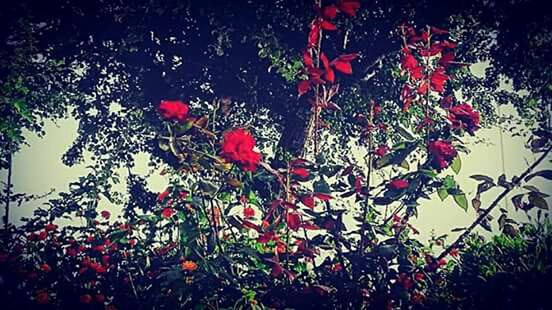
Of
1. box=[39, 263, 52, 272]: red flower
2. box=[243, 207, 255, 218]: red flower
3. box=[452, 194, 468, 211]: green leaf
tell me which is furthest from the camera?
box=[39, 263, 52, 272]: red flower

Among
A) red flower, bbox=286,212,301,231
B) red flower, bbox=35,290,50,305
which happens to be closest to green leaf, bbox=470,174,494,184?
red flower, bbox=286,212,301,231

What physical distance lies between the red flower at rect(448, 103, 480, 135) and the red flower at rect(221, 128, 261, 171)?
2.65 ft

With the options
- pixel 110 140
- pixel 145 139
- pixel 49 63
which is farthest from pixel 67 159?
pixel 49 63

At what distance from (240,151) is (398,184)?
0.64 metres

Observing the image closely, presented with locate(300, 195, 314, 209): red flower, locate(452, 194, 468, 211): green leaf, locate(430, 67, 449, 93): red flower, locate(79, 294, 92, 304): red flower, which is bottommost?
locate(79, 294, 92, 304): red flower

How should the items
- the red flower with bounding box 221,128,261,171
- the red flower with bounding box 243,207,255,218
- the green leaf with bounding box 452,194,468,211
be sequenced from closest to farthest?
the red flower with bounding box 221,128,261,171 < the green leaf with bounding box 452,194,468,211 < the red flower with bounding box 243,207,255,218

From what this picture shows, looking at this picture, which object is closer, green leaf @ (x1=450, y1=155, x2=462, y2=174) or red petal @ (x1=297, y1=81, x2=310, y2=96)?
red petal @ (x1=297, y1=81, x2=310, y2=96)

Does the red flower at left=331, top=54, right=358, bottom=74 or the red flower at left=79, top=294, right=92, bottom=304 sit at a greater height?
the red flower at left=331, top=54, right=358, bottom=74

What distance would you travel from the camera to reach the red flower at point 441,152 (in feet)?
5.22

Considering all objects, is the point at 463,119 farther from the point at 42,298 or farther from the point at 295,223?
the point at 42,298

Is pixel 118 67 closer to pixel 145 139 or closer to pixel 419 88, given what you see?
pixel 145 139

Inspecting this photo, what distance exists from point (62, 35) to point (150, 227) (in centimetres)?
207

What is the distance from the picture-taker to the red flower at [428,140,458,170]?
5.22 feet

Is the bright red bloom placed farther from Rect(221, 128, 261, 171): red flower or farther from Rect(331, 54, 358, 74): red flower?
Rect(331, 54, 358, 74): red flower
